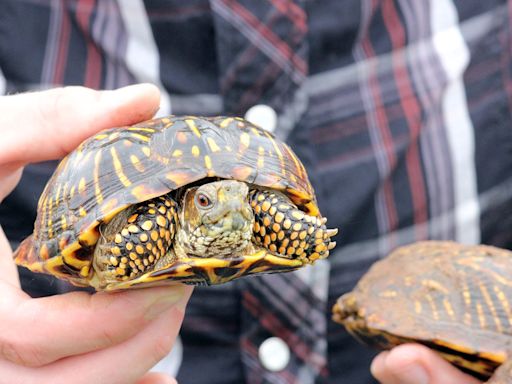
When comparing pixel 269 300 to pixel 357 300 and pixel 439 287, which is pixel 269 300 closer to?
pixel 357 300

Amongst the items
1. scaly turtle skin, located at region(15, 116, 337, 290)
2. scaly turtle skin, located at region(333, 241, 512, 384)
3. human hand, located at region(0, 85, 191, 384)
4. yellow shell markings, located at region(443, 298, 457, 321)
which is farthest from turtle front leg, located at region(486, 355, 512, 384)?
human hand, located at region(0, 85, 191, 384)

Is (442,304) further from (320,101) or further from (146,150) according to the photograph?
(146,150)

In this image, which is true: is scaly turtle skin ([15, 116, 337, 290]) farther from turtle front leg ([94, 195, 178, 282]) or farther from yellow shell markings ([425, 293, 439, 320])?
yellow shell markings ([425, 293, 439, 320])

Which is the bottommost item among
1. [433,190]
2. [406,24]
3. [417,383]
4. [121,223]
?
[417,383]

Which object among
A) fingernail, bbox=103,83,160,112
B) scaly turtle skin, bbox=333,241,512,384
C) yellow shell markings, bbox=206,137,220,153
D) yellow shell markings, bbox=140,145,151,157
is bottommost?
scaly turtle skin, bbox=333,241,512,384

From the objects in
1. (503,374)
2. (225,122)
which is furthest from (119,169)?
(503,374)

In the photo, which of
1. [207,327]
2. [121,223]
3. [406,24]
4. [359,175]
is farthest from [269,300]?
[406,24]
